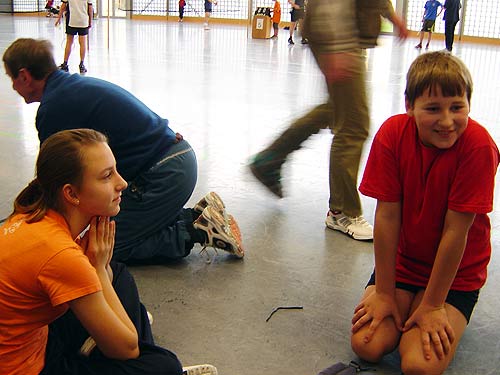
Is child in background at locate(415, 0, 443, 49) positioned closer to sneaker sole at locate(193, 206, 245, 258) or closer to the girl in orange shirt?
sneaker sole at locate(193, 206, 245, 258)

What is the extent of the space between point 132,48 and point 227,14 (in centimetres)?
1316

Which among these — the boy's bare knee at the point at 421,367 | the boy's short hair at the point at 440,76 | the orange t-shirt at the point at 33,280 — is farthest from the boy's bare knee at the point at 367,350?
the orange t-shirt at the point at 33,280

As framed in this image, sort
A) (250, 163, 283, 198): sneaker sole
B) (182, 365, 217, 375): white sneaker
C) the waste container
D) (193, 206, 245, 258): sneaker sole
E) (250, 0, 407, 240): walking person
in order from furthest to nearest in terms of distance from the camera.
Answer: the waste container, (250, 163, 283, 198): sneaker sole, (250, 0, 407, 240): walking person, (193, 206, 245, 258): sneaker sole, (182, 365, 217, 375): white sneaker

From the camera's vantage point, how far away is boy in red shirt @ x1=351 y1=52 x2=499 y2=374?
2051 millimetres

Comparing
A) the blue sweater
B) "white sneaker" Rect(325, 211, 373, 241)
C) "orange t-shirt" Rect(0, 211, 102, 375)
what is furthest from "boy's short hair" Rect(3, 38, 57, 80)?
"white sneaker" Rect(325, 211, 373, 241)

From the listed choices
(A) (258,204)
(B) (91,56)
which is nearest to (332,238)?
(A) (258,204)

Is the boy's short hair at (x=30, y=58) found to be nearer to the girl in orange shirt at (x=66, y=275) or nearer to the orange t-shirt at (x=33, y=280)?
the girl in orange shirt at (x=66, y=275)

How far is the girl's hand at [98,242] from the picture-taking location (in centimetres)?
173

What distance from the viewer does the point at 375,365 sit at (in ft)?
7.08

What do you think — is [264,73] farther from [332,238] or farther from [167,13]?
[167,13]

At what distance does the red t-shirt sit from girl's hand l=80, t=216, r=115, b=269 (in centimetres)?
87

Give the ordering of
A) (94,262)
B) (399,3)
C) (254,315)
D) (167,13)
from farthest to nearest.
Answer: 1. (167,13)
2. (399,3)
3. (254,315)
4. (94,262)

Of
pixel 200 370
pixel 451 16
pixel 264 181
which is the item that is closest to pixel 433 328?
pixel 200 370

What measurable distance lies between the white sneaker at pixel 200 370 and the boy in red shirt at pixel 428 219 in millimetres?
476
